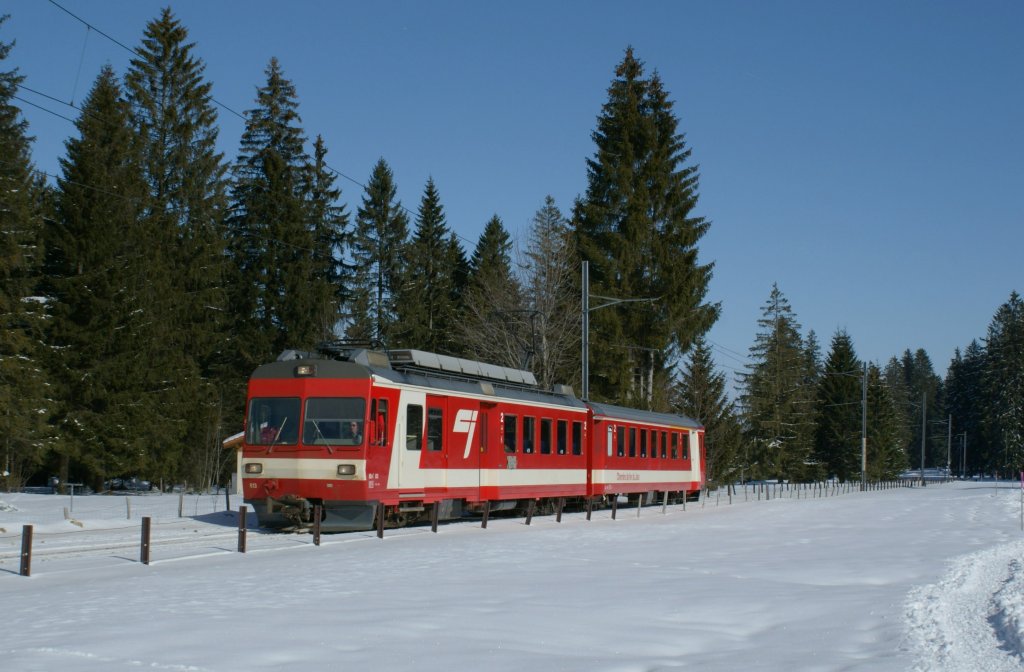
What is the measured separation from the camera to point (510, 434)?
2578 centimetres

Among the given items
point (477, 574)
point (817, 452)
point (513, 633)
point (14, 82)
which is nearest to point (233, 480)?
point (14, 82)

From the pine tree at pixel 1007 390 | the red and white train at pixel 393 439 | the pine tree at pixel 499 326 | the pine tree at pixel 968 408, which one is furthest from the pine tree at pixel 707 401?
the pine tree at pixel 968 408

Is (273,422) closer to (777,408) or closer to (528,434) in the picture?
(528,434)

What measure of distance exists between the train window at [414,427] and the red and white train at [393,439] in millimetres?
20

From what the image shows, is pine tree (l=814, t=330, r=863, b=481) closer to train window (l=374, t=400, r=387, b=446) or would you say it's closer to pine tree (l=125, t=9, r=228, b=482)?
pine tree (l=125, t=9, r=228, b=482)

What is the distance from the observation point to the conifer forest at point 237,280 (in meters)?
36.2

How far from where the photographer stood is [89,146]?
3681 cm

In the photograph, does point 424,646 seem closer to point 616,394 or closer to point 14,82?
point 14,82

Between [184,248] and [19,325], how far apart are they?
997 centimetres

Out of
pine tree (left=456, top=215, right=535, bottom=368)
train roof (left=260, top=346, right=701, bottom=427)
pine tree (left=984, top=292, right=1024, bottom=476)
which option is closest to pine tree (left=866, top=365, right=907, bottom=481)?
pine tree (left=984, top=292, right=1024, bottom=476)

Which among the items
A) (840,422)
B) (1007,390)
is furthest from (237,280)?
(1007,390)

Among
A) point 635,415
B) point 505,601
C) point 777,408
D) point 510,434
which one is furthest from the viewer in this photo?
point 777,408

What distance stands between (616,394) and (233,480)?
810 inches

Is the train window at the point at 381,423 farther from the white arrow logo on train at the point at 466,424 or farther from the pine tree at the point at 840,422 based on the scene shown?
the pine tree at the point at 840,422
